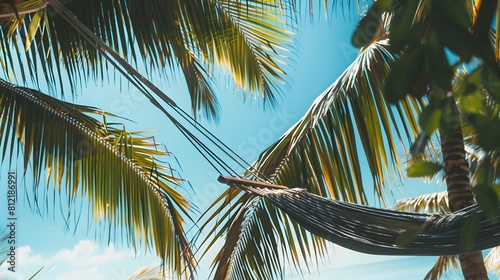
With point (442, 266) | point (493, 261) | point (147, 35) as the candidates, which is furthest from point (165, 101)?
point (493, 261)

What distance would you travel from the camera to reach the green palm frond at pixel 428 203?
555 cm

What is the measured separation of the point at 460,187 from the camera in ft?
7.81

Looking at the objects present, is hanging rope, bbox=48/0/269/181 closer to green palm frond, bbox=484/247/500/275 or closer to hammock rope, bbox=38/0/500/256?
hammock rope, bbox=38/0/500/256

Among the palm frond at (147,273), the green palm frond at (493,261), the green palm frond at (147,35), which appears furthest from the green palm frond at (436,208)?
the green palm frond at (147,35)

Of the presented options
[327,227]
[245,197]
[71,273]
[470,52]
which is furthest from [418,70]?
[71,273]

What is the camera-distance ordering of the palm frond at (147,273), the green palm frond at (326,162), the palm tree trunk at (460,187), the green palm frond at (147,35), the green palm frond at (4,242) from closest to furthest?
1. the palm tree trunk at (460,187)
2. the green palm frond at (4,242)
3. the green palm frond at (147,35)
4. the green palm frond at (326,162)
5. the palm frond at (147,273)

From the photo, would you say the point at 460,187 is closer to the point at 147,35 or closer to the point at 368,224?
the point at 368,224

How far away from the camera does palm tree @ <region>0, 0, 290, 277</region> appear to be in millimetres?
2641

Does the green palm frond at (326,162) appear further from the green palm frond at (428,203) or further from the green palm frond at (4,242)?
the green palm frond at (428,203)

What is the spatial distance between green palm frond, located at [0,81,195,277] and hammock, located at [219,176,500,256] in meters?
0.85

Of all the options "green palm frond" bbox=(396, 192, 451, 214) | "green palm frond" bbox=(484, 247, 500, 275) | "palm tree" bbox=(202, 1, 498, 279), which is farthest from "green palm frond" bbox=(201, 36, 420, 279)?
"green palm frond" bbox=(484, 247, 500, 275)

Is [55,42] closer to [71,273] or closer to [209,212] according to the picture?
[209,212]

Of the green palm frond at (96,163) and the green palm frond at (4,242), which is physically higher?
the green palm frond at (96,163)

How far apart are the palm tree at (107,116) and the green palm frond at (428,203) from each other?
3087mm
